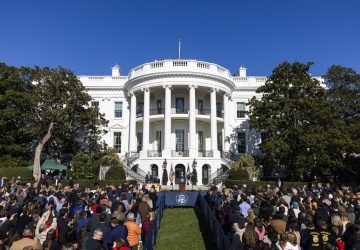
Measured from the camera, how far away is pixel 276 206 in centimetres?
935

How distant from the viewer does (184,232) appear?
11.7 metres

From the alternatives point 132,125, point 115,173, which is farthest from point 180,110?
point 115,173

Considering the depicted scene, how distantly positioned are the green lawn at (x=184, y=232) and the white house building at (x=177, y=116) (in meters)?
13.2

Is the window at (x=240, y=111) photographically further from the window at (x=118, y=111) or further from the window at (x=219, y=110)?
the window at (x=118, y=111)

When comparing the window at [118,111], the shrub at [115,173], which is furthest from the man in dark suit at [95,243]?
the window at [118,111]

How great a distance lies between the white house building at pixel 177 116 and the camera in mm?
29484

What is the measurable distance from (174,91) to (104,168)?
1152cm

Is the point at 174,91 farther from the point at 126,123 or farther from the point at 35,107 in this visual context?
the point at 35,107

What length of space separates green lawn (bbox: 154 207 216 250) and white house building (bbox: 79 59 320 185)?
13212 mm

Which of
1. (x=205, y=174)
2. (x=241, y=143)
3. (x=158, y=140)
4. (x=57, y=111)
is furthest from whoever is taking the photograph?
(x=241, y=143)

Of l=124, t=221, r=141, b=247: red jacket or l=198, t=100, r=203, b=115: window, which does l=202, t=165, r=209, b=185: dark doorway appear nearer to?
l=198, t=100, r=203, b=115: window

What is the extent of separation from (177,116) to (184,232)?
19.8 metres

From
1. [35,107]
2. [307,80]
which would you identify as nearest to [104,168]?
[35,107]

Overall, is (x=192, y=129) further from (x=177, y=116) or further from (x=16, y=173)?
(x=16, y=173)
